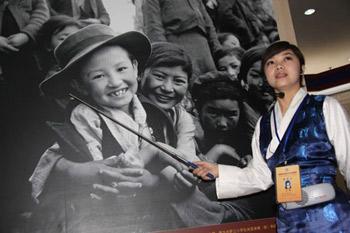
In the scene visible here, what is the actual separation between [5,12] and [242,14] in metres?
1.12

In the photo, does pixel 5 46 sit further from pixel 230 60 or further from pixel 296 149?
pixel 296 149

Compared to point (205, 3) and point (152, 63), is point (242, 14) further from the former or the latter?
point (152, 63)

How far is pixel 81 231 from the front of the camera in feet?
4.17

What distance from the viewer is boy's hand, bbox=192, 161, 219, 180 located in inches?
57.3

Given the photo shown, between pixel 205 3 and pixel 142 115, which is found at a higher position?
pixel 205 3

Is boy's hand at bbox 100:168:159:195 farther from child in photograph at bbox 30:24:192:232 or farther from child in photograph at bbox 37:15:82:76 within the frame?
child in photograph at bbox 37:15:82:76

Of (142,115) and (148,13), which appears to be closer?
(142,115)

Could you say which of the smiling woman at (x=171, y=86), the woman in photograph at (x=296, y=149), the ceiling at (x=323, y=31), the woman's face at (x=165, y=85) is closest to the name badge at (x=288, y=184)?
the woman in photograph at (x=296, y=149)

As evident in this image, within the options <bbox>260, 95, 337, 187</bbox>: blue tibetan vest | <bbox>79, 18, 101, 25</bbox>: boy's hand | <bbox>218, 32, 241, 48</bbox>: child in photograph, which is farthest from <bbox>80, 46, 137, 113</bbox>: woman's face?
<bbox>260, 95, 337, 187</bbox>: blue tibetan vest

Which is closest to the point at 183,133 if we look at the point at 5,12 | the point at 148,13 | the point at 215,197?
the point at 215,197

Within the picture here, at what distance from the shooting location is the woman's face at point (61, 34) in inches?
54.6

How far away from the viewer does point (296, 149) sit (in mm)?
1296

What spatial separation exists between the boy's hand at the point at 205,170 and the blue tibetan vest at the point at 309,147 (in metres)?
0.22

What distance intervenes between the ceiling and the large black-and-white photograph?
306 centimetres
